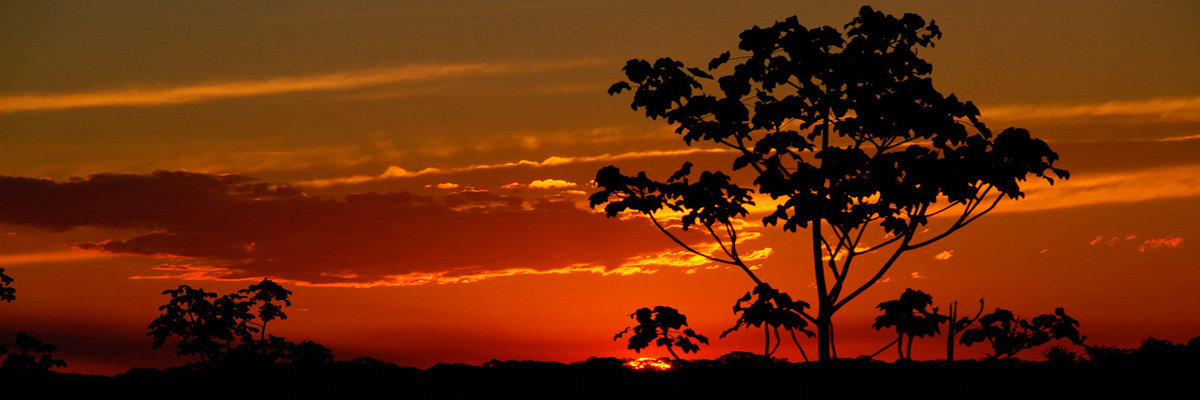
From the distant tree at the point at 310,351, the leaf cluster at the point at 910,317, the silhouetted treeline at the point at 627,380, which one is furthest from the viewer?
the distant tree at the point at 310,351

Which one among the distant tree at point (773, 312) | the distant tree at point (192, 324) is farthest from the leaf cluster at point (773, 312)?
the distant tree at point (192, 324)

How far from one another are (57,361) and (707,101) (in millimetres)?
22325

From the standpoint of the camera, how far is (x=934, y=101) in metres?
22.5

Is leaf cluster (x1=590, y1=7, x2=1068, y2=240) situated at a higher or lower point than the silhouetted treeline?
higher

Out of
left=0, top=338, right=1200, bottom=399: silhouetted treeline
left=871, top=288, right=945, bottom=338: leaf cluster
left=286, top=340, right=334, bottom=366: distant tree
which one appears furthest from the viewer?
left=286, top=340, right=334, bottom=366: distant tree

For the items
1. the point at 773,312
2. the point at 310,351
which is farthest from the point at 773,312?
the point at 310,351

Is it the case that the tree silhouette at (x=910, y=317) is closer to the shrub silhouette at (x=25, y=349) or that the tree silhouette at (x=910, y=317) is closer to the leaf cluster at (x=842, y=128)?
the leaf cluster at (x=842, y=128)

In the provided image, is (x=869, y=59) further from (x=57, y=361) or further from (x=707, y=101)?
(x=57, y=361)

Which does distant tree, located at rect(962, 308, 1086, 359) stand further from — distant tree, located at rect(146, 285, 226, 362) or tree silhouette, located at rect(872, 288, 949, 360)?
distant tree, located at rect(146, 285, 226, 362)

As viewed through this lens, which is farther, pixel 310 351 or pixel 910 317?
pixel 310 351

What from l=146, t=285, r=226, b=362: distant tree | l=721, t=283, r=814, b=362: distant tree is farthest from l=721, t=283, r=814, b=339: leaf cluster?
l=146, t=285, r=226, b=362: distant tree

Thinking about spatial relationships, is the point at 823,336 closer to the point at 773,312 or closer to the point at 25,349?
the point at 773,312

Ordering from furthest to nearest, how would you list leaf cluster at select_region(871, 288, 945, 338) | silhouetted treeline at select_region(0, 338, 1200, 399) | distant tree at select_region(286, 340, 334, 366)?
distant tree at select_region(286, 340, 334, 366) → leaf cluster at select_region(871, 288, 945, 338) → silhouetted treeline at select_region(0, 338, 1200, 399)

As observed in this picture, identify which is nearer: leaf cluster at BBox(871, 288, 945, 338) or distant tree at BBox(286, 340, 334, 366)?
leaf cluster at BBox(871, 288, 945, 338)
